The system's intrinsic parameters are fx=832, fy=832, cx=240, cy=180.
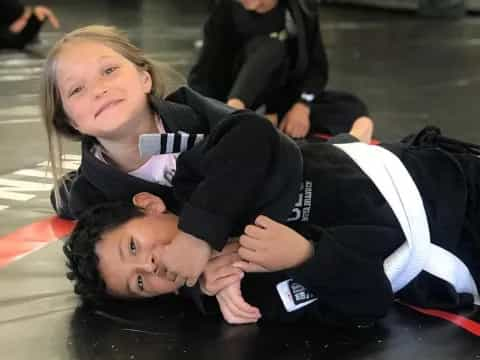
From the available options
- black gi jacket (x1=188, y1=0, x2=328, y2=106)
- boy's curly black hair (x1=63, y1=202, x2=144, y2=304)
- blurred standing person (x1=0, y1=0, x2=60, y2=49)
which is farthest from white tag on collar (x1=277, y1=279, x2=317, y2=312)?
blurred standing person (x1=0, y1=0, x2=60, y2=49)

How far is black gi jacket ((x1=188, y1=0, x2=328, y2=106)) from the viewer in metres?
2.16

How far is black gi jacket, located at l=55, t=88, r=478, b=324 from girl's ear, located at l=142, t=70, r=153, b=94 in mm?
33

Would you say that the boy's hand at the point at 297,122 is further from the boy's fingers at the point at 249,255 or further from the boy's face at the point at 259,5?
the boy's fingers at the point at 249,255

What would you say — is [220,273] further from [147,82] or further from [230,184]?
[147,82]

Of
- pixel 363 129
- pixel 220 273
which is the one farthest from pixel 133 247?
pixel 363 129

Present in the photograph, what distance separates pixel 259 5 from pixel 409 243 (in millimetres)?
1141

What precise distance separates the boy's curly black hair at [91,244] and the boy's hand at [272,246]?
6.4 inches

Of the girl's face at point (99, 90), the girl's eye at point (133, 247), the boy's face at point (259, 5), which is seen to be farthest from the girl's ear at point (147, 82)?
the boy's face at point (259, 5)

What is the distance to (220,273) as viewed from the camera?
1.08 metres

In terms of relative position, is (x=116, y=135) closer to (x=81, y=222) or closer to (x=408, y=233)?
(x=81, y=222)

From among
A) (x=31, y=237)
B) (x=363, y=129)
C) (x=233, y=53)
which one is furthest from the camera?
(x=233, y=53)

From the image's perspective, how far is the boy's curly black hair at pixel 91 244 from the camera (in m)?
1.09

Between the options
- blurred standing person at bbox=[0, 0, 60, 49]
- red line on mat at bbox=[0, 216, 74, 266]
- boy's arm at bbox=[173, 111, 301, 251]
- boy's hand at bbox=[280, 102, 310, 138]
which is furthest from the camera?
blurred standing person at bbox=[0, 0, 60, 49]

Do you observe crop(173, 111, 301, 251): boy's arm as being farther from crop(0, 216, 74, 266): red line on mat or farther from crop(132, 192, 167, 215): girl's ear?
crop(0, 216, 74, 266): red line on mat
